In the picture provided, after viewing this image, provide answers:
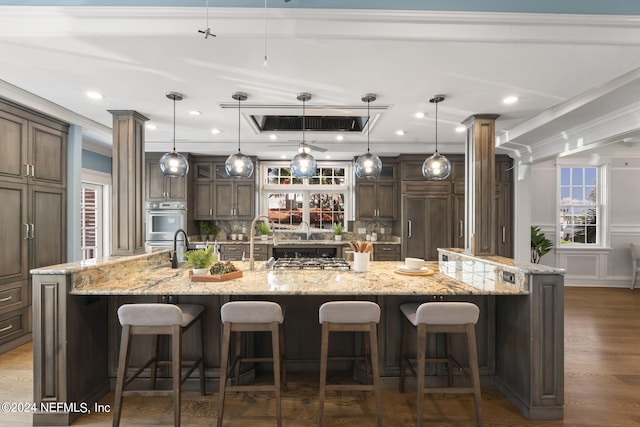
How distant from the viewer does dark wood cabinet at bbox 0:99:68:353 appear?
3.29 m

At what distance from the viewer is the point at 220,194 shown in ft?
19.6

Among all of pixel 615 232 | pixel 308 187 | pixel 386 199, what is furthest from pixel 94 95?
pixel 615 232

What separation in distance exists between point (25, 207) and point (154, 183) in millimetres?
2275

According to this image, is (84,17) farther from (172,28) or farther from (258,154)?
(258,154)

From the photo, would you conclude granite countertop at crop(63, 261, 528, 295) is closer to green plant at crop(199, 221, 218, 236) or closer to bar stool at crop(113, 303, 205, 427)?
bar stool at crop(113, 303, 205, 427)

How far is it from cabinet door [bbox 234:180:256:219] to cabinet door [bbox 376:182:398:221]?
92.3 inches

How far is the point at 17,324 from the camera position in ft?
11.3

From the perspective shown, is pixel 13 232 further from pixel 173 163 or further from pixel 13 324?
pixel 173 163

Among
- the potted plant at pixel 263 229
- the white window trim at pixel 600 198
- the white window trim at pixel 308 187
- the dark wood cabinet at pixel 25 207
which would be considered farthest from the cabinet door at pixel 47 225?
the white window trim at pixel 600 198

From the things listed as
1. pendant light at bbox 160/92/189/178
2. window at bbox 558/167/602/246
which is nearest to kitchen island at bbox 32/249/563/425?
pendant light at bbox 160/92/189/178

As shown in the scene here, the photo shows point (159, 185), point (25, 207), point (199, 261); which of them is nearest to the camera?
point (199, 261)

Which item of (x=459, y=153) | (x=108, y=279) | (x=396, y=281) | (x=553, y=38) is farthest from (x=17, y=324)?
(x=459, y=153)

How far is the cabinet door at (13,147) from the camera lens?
3.27m

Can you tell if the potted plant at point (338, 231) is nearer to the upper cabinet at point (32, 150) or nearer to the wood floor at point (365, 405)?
the wood floor at point (365, 405)
